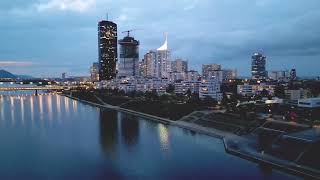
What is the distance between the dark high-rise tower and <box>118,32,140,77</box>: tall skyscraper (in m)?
1.46

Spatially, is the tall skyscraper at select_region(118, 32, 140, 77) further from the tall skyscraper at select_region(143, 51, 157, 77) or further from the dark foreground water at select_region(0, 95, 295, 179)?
the dark foreground water at select_region(0, 95, 295, 179)

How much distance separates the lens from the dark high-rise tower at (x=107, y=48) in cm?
Result: 6122

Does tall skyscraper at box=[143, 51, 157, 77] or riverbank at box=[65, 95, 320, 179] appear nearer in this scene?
riverbank at box=[65, 95, 320, 179]

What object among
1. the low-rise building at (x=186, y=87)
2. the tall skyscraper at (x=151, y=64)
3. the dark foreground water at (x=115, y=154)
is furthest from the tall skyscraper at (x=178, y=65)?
the dark foreground water at (x=115, y=154)

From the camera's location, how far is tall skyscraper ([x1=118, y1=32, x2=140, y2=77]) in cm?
6391

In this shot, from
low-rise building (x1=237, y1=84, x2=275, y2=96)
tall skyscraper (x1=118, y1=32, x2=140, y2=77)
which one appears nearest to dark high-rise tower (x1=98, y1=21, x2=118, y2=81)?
tall skyscraper (x1=118, y1=32, x2=140, y2=77)

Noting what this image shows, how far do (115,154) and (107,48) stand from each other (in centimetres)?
5114

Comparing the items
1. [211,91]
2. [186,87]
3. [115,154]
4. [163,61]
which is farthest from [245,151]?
[163,61]

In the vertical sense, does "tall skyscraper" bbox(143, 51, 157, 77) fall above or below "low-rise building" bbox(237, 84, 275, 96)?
above

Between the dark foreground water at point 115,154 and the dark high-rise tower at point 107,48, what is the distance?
43818mm

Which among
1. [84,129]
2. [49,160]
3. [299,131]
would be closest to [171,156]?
[49,160]

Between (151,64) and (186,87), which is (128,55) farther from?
(186,87)

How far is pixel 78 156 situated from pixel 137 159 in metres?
1.98

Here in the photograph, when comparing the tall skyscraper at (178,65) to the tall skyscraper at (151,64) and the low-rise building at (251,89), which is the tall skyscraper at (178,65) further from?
the low-rise building at (251,89)
